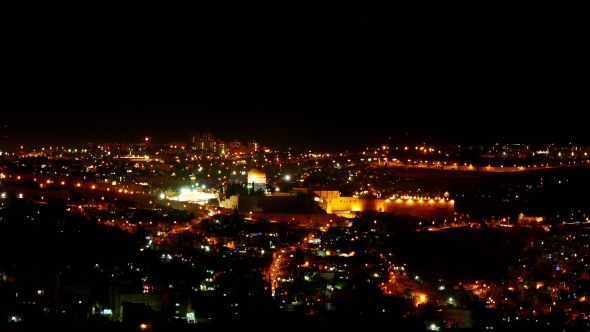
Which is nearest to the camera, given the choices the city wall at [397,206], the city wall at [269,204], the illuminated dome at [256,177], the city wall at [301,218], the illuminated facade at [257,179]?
the city wall at [301,218]

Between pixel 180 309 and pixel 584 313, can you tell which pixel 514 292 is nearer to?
pixel 584 313

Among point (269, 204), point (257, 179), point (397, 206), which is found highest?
point (257, 179)

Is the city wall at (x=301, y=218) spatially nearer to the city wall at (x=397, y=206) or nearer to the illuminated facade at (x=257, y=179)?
the city wall at (x=397, y=206)

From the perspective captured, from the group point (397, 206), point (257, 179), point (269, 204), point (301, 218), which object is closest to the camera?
point (301, 218)

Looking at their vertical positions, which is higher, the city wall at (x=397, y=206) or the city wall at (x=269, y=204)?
the city wall at (x=269, y=204)

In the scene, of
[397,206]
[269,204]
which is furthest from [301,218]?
[397,206]

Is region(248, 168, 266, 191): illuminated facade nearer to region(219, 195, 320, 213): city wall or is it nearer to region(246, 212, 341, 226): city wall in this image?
region(219, 195, 320, 213): city wall

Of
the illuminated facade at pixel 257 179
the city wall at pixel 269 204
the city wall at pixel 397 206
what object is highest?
the illuminated facade at pixel 257 179

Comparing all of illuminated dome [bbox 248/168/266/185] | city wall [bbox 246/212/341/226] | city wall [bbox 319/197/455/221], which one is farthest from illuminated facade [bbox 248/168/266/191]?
city wall [bbox 246/212/341/226]

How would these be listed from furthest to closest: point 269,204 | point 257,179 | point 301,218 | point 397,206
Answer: point 257,179 < point 397,206 < point 269,204 < point 301,218

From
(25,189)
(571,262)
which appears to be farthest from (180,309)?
(25,189)

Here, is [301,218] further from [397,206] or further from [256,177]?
[256,177]

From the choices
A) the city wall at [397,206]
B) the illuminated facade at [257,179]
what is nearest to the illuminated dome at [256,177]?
the illuminated facade at [257,179]
